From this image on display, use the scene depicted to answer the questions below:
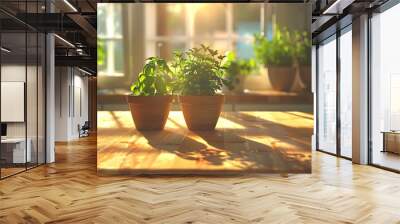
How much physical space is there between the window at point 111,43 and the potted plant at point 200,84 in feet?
2.76

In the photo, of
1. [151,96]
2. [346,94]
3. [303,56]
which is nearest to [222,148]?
[151,96]

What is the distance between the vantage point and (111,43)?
21.3 feet

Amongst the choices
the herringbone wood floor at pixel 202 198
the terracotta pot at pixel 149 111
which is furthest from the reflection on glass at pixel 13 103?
the terracotta pot at pixel 149 111

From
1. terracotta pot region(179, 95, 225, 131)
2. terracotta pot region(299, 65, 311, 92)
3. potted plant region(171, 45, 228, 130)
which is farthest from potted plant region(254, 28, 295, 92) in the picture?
terracotta pot region(179, 95, 225, 131)

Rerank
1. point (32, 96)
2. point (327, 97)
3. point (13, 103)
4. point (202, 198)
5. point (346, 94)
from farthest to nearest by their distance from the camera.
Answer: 1. point (327, 97)
2. point (346, 94)
3. point (32, 96)
4. point (13, 103)
5. point (202, 198)

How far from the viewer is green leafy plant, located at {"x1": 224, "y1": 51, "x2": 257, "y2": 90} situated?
6.50m

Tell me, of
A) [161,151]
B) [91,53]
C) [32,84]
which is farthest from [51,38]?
[91,53]

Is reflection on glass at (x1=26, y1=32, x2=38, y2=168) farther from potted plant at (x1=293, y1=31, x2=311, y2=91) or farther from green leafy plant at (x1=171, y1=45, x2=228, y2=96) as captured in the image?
potted plant at (x1=293, y1=31, x2=311, y2=91)

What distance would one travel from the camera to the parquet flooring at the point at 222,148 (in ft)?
21.2

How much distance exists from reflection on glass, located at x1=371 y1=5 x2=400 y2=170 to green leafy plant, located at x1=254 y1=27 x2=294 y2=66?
1.94m

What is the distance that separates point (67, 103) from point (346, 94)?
9908mm

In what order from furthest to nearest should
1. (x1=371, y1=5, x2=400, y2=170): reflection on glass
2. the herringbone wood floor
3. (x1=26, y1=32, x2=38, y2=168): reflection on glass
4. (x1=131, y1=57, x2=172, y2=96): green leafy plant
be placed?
(x1=26, y1=32, x2=38, y2=168): reflection on glass < (x1=371, y1=5, x2=400, y2=170): reflection on glass < (x1=131, y1=57, x2=172, y2=96): green leafy plant < the herringbone wood floor

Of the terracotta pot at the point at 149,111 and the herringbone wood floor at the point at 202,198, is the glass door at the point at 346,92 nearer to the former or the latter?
the herringbone wood floor at the point at 202,198

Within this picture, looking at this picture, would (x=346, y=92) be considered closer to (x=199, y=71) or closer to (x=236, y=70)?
(x=236, y=70)
